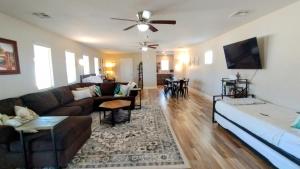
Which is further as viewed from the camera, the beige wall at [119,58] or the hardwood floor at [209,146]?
the beige wall at [119,58]

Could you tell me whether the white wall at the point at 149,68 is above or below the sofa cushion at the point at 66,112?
above

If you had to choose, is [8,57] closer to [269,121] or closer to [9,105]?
[9,105]

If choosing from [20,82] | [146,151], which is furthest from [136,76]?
[146,151]

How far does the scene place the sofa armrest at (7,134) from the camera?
2.11 meters

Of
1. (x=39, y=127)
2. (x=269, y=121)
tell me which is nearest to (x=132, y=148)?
(x=39, y=127)

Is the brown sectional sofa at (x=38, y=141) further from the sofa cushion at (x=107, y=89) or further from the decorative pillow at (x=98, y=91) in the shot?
the sofa cushion at (x=107, y=89)

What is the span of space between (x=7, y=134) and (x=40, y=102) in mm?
1543

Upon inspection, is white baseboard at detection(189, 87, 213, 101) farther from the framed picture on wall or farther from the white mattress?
the framed picture on wall

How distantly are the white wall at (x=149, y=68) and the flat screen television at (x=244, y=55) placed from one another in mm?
5932

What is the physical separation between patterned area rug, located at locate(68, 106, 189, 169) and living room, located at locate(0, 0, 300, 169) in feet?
0.06

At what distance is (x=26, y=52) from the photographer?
12.5 feet

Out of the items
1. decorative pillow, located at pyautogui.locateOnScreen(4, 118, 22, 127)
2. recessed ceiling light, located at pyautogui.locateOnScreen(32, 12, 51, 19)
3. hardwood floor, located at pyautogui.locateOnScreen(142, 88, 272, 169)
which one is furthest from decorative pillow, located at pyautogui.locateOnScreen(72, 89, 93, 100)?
decorative pillow, located at pyautogui.locateOnScreen(4, 118, 22, 127)

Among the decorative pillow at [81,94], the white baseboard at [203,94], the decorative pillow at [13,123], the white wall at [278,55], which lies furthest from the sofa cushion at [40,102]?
the white baseboard at [203,94]

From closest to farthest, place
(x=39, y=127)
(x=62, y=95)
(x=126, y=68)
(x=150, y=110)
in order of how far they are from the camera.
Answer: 1. (x=39, y=127)
2. (x=62, y=95)
3. (x=150, y=110)
4. (x=126, y=68)
